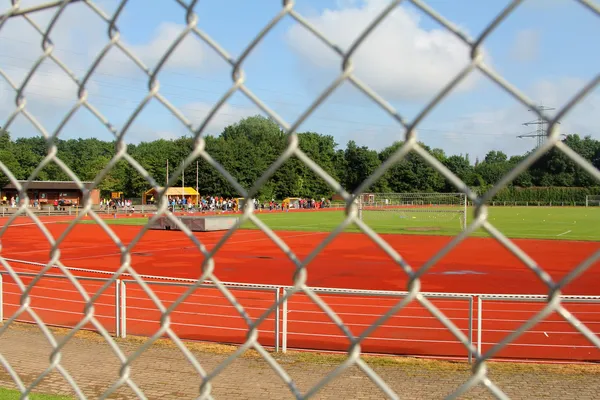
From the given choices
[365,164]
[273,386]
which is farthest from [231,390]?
[365,164]

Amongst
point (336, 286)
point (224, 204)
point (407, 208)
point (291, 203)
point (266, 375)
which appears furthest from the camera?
point (291, 203)

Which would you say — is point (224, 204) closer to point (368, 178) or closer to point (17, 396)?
point (17, 396)

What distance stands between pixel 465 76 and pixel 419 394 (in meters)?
6.02

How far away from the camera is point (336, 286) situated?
47.4 ft

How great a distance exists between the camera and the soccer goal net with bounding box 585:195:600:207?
73.8 meters

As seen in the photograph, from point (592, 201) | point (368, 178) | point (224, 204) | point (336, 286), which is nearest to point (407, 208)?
point (224, 204)

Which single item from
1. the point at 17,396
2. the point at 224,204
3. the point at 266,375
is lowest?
the point at 266,375

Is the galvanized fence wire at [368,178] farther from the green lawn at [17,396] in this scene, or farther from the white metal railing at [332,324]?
the white metal railing at [332,324]

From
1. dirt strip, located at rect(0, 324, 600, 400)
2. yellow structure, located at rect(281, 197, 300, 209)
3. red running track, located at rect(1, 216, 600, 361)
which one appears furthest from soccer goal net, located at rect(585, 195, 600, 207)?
dirt strip, located at rect(0, 324, 600, 400)

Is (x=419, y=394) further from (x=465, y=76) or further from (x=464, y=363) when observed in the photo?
(x=465, y=76)

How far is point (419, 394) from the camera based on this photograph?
6453mm

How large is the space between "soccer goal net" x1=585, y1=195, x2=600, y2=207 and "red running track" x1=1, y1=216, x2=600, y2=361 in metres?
55.0

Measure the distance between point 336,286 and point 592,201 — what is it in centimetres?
7348

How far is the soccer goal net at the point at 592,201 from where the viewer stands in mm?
73812
